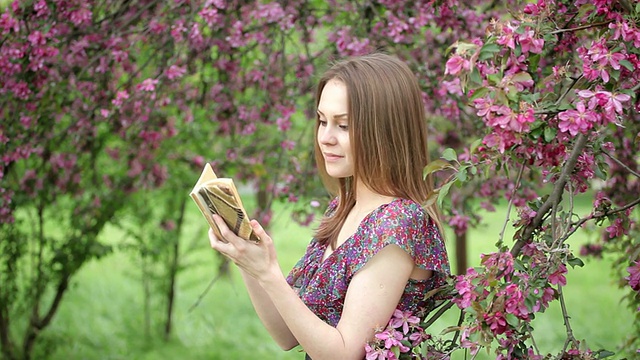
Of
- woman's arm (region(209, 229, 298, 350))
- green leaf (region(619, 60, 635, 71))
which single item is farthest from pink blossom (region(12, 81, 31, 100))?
green leaf (region(619, 60, 635, 71))

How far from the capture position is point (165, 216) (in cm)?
564

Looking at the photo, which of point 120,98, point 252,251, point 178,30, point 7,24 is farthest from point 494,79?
point 7,24

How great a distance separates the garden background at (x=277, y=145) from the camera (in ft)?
5.31

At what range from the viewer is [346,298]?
1.71 metres

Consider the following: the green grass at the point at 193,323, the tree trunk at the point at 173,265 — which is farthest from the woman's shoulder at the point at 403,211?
the tree trunk at the point at 173,265

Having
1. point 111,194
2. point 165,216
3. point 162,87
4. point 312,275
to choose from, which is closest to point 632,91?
point 312,275

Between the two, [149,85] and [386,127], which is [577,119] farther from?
[149,85]

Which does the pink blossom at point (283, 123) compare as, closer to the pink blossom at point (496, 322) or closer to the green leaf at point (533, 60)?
the green leaf at point (533, 60)

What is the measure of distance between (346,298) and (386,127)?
15.0 inches

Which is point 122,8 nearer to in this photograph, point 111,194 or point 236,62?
point 236,62

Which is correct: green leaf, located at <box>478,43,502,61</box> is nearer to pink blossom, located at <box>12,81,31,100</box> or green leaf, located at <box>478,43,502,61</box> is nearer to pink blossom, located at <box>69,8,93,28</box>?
pink blossom, located at <box>69,8,93,28</box>

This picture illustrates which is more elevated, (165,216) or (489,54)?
(489,54)

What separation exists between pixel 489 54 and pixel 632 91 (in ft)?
0.97

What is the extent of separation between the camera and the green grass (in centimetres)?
582
